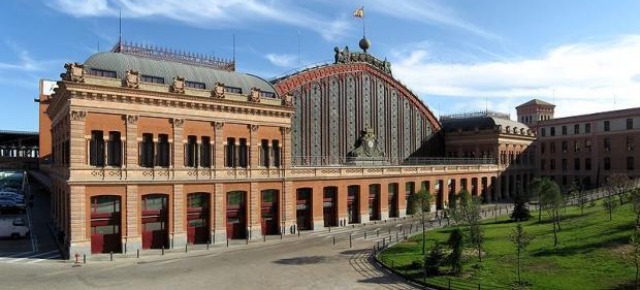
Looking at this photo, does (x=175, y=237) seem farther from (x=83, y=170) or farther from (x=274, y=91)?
(x=274, y=91)

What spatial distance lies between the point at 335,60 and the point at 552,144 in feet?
188

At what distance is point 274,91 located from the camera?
199ft

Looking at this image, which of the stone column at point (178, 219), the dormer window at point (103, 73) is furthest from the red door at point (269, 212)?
the dormer window at point (103, 73)

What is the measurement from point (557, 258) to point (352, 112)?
1943 inches

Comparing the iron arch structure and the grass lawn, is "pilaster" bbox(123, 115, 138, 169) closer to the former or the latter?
the iron arch structure

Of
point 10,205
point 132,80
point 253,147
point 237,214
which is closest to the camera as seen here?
point 132,80

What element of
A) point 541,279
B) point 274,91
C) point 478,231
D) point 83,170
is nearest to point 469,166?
point 274,91

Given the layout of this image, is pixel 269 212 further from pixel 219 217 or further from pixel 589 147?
pixel 589 147

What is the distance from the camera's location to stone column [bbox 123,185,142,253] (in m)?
43.9

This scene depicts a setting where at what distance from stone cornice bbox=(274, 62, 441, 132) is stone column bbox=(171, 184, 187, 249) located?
65.8ft

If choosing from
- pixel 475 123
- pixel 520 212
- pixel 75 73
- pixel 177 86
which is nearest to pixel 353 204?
pixel 520 212

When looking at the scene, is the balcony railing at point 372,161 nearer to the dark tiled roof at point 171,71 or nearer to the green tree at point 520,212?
the dark tiled roof at point 171,71

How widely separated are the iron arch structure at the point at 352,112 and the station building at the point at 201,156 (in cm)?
26

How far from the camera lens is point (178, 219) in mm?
47125
